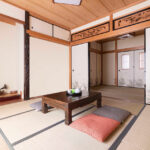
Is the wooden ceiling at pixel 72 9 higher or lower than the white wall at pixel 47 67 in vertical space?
higher

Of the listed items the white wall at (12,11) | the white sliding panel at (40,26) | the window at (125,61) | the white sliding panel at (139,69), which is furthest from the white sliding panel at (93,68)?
the white wall at (12,11)

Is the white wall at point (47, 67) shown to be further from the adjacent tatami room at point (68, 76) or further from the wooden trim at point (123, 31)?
the wooden trim at point (123, 31)

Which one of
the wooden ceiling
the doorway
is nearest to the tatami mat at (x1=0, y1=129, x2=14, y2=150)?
the wooden ceiling

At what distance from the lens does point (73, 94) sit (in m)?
2.12

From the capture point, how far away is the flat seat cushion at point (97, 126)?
133cm

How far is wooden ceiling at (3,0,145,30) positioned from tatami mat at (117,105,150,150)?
305cm

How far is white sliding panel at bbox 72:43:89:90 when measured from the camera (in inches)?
160

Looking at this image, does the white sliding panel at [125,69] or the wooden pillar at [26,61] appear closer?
the wooden pillar at [26,61]

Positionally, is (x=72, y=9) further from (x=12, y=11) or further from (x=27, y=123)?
(x=27, y=123)

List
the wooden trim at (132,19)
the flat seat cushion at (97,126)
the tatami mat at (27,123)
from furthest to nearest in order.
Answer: the wooden trim at (132,19) → the tatami mat at (27,123) → the flat seat cushion at (97,126)

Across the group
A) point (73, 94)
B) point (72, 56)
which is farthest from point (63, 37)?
point (73, 94)

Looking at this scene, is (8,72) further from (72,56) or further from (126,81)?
(126,81)

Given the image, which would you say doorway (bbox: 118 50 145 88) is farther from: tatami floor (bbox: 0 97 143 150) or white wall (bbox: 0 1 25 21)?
white wall (bbox: 0 1 25 21)

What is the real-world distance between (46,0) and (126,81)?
5408 millimetres
